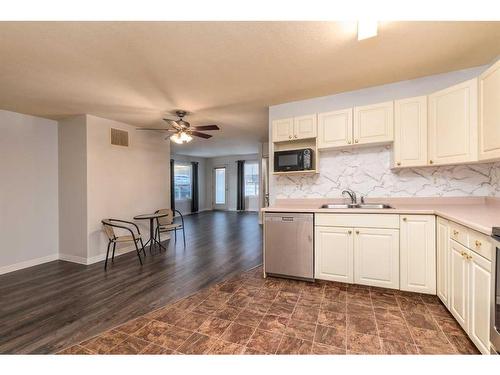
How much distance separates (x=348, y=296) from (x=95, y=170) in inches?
153

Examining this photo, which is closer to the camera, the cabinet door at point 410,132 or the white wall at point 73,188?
the cabinet door at point 410,132

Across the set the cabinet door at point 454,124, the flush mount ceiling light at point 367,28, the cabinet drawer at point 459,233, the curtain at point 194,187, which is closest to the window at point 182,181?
the curtain at point 194,187

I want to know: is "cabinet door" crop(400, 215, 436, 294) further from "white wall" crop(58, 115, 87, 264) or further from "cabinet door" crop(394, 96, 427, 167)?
"white wall" crop(58, 115, 87, 264)

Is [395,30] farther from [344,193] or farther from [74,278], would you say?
[74,278]

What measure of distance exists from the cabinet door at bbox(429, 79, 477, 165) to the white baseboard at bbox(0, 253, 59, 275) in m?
5.44

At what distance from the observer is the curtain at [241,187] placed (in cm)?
977

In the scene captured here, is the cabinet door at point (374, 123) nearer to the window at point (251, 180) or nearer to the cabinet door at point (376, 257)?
the cabinet door at point (376, 257)

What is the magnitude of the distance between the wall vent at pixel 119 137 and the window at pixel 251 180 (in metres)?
6.09

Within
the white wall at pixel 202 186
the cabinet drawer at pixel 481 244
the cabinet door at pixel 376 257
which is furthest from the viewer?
the white wall at pixel 202 186

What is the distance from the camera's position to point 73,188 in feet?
12.3

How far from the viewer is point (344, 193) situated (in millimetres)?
3039

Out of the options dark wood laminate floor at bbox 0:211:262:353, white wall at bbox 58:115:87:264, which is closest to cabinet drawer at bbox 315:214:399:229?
dark wood laminate floor at bbox 0:211:262:353

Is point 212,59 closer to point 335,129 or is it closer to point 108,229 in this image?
point 335,129

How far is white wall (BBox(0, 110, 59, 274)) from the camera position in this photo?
11.0ft
